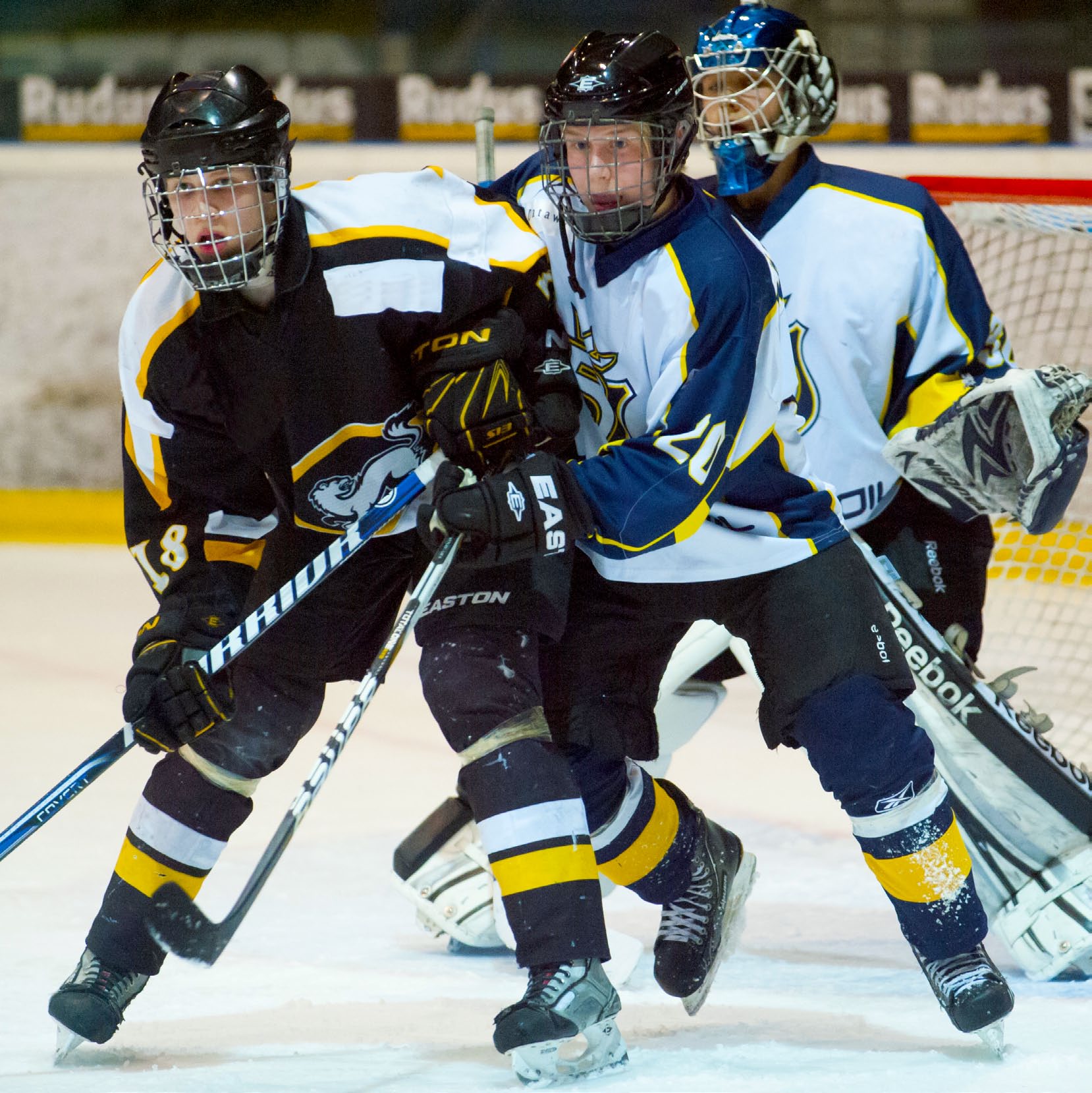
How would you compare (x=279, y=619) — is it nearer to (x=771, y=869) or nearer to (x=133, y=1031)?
(x=133, y=1031)

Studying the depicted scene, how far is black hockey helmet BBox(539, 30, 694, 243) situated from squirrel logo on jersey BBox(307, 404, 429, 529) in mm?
296

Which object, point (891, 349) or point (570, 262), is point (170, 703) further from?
point (891, 349)

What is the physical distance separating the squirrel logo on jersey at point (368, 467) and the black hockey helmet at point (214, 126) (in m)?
0.30

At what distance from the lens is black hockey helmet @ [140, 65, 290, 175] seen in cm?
171

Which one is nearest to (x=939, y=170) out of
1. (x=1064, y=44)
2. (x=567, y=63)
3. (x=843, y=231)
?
(x=1064, y=44)

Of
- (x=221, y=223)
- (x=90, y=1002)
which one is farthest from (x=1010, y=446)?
(x=90, y=1002)

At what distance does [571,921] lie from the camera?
1.71m

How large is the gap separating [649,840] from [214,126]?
0.98m

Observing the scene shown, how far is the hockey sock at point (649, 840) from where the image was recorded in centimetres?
200

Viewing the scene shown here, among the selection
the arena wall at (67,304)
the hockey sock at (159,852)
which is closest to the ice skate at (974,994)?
the hockey sock at (159,852)

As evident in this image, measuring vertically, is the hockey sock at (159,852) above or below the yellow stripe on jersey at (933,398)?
below

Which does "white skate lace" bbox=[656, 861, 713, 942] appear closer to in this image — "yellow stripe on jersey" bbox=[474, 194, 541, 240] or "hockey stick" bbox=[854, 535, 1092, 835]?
"hockey stick" bbox=[854, 535, 1092, 835]

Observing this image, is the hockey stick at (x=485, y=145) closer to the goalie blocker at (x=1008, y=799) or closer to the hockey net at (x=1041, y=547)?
the hockey net at (x=1041, y=547)

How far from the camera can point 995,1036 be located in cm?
181
